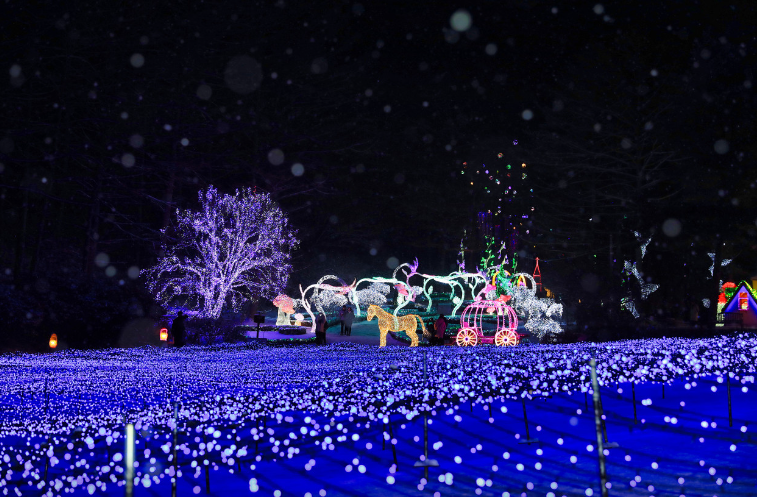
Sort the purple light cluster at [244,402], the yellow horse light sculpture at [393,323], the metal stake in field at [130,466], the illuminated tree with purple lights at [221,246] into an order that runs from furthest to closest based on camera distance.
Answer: the illuminated tree with purple lights at [221,246] < the yellow horse light sculpture at [393,323] < the purple light cluster at [244,402] < the metal stake in field at [130,466]

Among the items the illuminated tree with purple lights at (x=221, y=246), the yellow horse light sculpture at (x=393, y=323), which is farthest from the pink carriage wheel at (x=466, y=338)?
the illuminated tree with purple lights at (x=221, y=246)

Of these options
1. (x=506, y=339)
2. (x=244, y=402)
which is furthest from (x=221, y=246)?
(x=244, y=402)

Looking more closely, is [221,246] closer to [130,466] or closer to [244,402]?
[244,402]

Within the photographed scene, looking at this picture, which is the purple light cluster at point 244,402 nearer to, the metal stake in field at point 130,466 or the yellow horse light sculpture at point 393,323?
the metal stake in field at point 130,466

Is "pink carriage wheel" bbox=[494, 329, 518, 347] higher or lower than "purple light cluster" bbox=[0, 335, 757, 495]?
higher

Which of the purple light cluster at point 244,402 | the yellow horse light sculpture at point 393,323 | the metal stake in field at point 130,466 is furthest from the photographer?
the yellow horse light sculpture at point 393,323

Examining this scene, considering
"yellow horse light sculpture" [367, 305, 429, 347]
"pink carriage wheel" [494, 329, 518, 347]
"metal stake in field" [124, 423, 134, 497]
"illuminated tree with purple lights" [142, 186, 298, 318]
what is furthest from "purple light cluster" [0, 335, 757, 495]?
"illuminated tree with purple lights" [142, 186, 298, 318]

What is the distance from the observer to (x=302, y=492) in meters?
5.18

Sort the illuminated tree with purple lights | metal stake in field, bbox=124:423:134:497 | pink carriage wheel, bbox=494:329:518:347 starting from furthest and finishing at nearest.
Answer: the illuminated tree with purple lights < pink carriage wheel, bbox=494:329:518:347 < metal stake in field, bbox=124:423:134:497

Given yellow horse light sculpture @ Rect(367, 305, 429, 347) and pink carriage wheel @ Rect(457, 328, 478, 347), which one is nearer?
yellow horse light sculpture @ Rect(367, 305, 429, 347)

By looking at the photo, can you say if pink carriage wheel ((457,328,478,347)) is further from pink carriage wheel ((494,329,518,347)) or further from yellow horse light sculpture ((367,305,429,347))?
yellow horse light sculpture ((367,305,429,347))

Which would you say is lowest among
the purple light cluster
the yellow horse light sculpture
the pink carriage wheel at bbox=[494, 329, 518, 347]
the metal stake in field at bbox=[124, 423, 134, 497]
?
the purple light cluster

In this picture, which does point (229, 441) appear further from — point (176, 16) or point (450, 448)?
point (176, 16)

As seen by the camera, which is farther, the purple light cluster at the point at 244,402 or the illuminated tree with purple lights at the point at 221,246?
the illuminated tree with purple lights at the point at 221,246
